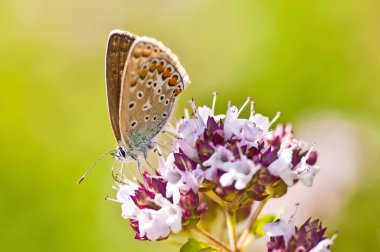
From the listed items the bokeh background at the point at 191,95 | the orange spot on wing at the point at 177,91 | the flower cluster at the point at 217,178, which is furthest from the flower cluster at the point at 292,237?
the bokeh background at the point at 191,95

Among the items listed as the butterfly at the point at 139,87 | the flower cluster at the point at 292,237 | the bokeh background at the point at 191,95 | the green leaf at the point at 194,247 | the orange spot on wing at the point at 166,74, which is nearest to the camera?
the flower cluster at the point at 292,237

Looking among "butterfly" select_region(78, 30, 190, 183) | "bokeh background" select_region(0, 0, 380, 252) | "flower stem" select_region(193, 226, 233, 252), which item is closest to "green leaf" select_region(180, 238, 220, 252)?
"flower stem" select_region(193, 226, 233, 252)

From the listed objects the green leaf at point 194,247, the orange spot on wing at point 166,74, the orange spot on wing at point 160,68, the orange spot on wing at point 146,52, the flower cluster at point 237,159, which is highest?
the orange spot on wing at point 146,52

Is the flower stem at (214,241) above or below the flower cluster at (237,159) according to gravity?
below

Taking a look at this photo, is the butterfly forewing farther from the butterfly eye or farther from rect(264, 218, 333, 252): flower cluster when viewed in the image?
rect(264, 218, 333, 252): flower cluster

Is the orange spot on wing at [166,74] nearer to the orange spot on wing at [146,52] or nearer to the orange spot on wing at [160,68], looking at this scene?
the orange spot on wing at [160,68]

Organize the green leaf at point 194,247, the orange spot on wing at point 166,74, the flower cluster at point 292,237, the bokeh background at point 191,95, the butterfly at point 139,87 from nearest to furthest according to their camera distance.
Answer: the flower cluster at point 292,237 → the green leaf at point 194,247 → the butterfly at point 139,87 → the orange spot on wing at point 166,74 → the bokeh background at point 191,95

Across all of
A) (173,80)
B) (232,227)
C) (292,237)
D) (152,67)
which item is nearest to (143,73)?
(152,67)

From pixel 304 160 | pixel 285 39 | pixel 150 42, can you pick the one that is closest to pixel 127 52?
pixel 150 42

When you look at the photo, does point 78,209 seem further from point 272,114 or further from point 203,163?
point 203,163

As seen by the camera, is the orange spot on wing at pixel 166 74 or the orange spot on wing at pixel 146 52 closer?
the orange spot on wing at pixel 146 52
